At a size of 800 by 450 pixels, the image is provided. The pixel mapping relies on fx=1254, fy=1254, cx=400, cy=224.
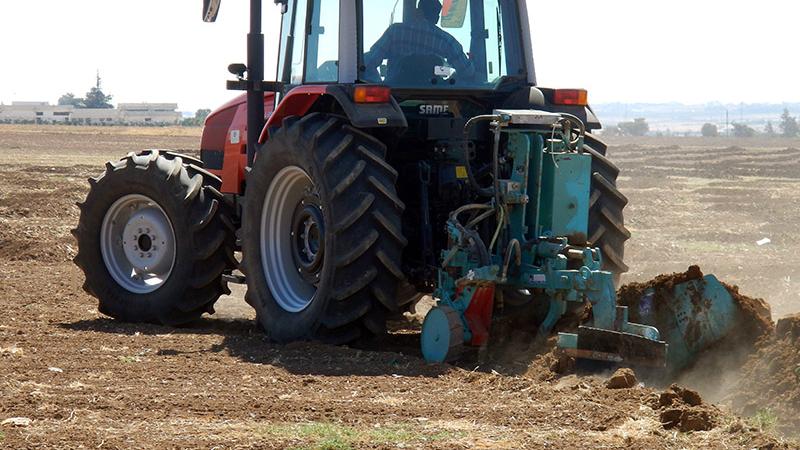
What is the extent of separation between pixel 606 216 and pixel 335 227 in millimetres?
1954

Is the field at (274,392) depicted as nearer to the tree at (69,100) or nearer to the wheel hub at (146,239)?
the wheel hub at (146,239)

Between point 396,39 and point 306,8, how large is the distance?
86 cm

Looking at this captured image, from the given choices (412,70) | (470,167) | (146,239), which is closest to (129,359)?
(146,239)

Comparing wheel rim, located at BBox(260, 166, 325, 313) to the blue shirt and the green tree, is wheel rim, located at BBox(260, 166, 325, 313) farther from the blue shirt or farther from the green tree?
the green tree

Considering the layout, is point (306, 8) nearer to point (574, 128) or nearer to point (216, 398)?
point (574, 128)

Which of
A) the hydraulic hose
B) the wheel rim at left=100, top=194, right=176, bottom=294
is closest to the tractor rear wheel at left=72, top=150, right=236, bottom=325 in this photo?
the wheel rim at left=100, top=194, right=176, bottom=294

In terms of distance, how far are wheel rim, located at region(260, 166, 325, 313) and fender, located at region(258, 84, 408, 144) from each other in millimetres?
446

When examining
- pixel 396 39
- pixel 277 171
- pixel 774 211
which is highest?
pixel 396 39

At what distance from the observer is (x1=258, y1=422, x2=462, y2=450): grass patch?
552cm

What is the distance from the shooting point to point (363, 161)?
809 cm

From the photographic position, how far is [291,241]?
9.09 meters

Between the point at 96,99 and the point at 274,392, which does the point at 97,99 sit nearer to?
the point at 96,99

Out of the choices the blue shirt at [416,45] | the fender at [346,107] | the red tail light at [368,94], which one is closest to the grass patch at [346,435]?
the fender at [346,107]

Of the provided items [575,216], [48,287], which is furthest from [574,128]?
[48,287]
